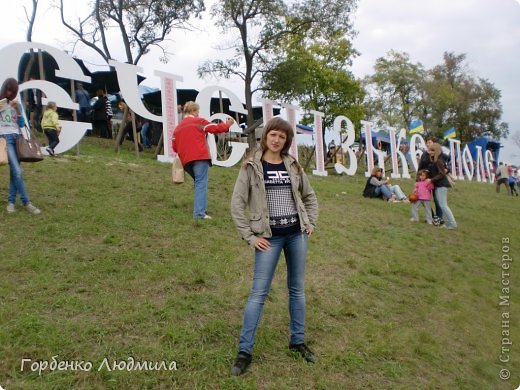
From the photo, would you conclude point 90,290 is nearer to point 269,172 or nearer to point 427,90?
point 269,172

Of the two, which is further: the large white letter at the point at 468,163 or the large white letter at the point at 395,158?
the large white letter at the point at 468,163

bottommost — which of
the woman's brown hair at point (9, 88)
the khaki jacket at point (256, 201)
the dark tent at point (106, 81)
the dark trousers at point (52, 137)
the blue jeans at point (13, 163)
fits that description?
the khaki jacket at point (256, 201)

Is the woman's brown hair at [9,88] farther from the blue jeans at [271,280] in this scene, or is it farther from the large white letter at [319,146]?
the large white letter at [319,146]

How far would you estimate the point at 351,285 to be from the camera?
4.60 meters

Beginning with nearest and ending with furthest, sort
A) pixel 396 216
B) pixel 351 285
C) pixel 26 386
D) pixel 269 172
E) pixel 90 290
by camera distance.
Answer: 1. pixel 26 386
2. pixel 269 172
3. pixel 90 290
4. pixel 351 285
5. pixel 396 216

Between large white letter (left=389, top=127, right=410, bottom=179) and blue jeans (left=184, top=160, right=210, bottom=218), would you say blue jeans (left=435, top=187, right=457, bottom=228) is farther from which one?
large white letter (left=389, top=127, right=410, bottom=179)

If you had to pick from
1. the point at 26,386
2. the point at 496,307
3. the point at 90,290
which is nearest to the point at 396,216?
the point at 496,307

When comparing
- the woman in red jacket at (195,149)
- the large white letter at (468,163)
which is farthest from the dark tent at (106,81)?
the large white letter at (468,163)

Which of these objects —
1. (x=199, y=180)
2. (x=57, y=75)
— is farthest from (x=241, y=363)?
(x=57, y=75)

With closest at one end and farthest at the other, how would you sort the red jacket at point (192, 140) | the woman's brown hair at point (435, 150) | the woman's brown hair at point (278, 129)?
1. the woman's brown hair at point (278, 129)
2. the red jacket at point (192, 140)
3. the woman's brown hair at point (435, 150)

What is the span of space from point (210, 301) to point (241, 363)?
3.26 feet

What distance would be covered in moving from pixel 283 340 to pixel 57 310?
1801 millimetres

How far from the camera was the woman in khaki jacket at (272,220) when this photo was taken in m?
2.84

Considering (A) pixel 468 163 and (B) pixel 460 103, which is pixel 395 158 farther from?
(B) pixel 460 103
